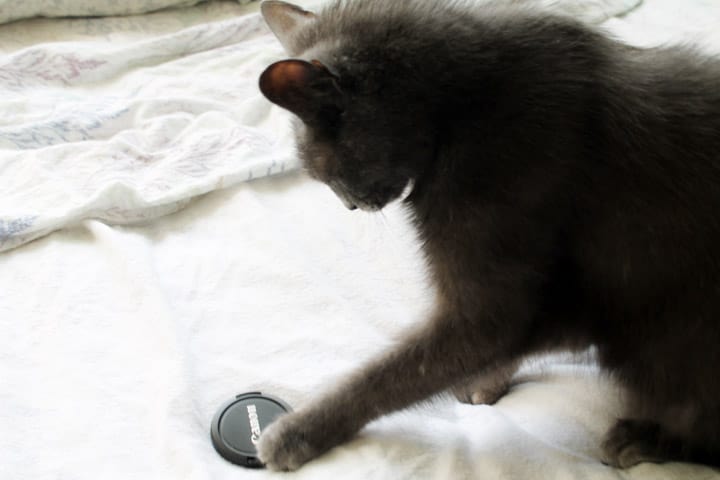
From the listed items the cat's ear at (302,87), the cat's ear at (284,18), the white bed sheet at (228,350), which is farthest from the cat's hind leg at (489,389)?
the cat's ear at (284,18)

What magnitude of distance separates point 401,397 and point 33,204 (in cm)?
81

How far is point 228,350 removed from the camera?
1101 millimetres

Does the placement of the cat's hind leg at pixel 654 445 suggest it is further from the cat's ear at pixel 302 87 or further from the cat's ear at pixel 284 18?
the cat's ear at pixel 284 18

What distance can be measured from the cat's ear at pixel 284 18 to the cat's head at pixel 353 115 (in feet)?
0.28

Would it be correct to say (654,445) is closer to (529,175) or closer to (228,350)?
(529,175)

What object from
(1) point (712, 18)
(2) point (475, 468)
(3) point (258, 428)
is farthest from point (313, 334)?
(1) point (712, 18)

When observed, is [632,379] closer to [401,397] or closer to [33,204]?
[401,397]

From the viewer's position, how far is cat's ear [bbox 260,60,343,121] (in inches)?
31.4

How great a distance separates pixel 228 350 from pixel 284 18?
53 centimetres

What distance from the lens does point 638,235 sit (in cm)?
85

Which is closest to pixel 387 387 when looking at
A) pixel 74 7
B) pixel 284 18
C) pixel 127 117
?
pixel 284 18

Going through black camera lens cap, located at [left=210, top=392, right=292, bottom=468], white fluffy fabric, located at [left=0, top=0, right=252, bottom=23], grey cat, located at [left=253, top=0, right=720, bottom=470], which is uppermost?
grey cat, located at [left=253, top=0, right=720, bottom=470]

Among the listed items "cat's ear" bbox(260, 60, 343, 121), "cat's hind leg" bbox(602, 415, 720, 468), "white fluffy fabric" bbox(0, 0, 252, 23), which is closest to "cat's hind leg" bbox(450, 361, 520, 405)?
"cat's hind leg" bbox(602, 415, 720, 468)

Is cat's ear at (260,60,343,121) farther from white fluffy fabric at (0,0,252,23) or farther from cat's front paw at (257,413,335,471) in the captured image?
white fluffy fabric at (0,0,252,23)
